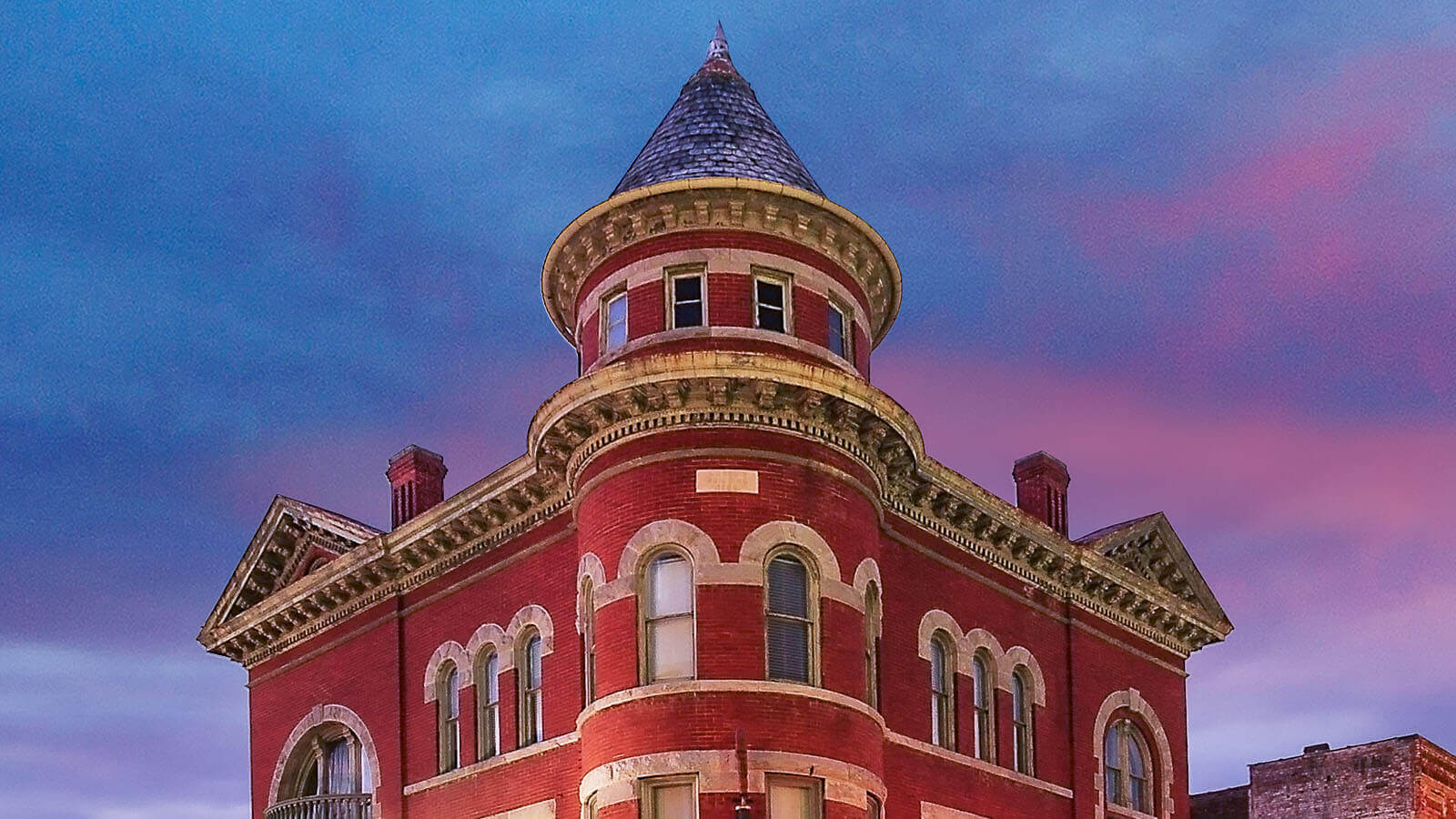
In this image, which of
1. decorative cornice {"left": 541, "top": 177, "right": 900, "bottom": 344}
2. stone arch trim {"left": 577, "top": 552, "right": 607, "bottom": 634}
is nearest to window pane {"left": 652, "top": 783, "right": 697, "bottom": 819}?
Result: stone arch trim {"left": 577, "top": 552, "right": 607, "bottom": 634}

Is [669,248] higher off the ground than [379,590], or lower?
higher

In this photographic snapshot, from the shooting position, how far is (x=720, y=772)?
87.4ft

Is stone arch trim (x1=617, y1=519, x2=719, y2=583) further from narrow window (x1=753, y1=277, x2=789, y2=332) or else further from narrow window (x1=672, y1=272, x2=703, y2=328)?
narrow window (x1=753, y1=277, x2=789, y2=332)

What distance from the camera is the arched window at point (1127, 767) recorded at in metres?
38.7

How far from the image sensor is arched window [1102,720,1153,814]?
3872cm

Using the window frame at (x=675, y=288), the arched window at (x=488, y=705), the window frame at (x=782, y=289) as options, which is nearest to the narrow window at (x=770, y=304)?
the window frame at (x=782, y=289)

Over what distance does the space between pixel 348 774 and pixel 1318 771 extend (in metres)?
25.6

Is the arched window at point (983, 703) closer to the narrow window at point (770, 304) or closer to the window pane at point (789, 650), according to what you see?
the window pane at point (789, 650)

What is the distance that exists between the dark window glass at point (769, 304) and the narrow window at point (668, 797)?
7447 millimetres

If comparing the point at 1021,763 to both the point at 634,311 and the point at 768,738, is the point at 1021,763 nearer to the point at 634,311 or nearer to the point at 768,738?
the point at 768,738

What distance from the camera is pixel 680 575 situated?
27938 mm

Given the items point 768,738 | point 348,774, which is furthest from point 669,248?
point 348,774

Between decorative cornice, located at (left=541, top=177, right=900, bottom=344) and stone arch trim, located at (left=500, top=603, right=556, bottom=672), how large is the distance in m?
5.67

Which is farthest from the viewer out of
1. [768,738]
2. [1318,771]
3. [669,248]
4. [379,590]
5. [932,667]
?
[1318,771]
